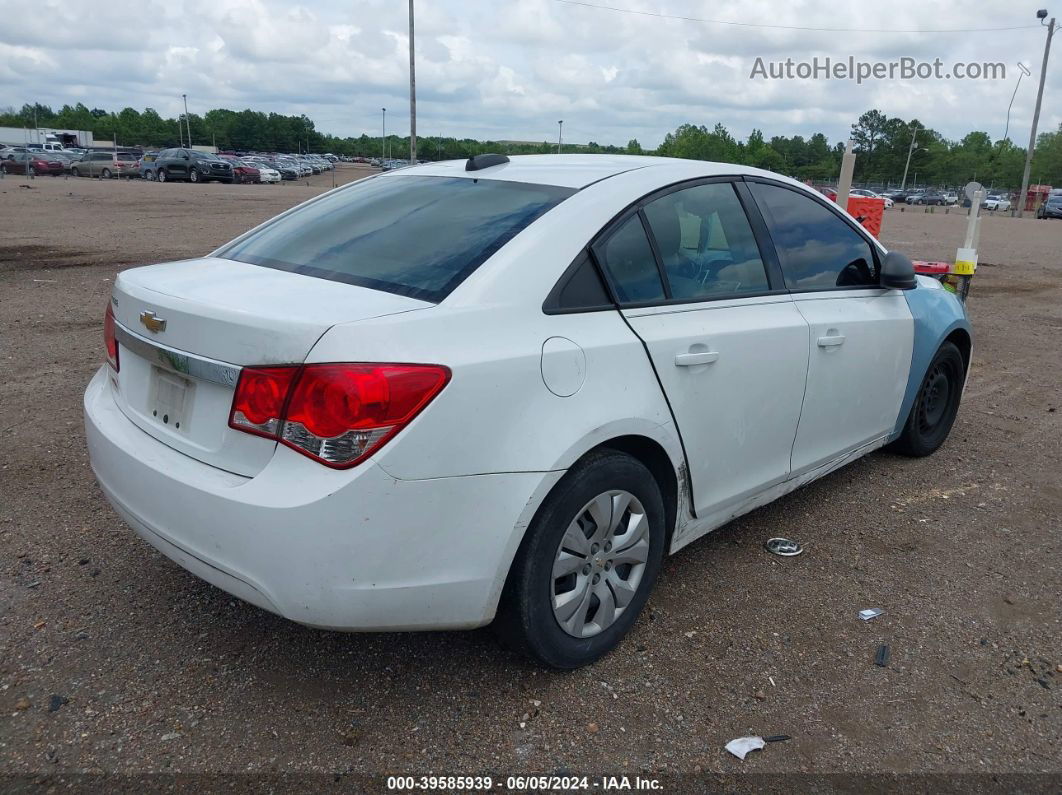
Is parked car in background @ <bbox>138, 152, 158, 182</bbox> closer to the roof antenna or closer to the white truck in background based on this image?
the white truck in background

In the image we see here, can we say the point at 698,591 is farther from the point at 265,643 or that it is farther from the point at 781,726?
the point at 265,643

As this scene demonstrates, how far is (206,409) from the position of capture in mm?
2523

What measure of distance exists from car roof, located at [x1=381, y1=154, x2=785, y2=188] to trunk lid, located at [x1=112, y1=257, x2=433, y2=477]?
3.07 feet

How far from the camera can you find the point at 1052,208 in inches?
1797

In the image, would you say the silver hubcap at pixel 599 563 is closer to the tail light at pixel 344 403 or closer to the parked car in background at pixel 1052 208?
the tail light at pixel 344 403

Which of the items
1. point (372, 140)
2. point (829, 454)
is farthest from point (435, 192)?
point (372, 140)

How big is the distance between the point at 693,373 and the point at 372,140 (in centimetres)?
12914

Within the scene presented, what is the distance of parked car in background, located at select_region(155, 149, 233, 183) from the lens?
44.0 meters

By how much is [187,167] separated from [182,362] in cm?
4635

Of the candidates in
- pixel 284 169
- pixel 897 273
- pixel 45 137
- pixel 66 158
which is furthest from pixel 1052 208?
pixel 45 137

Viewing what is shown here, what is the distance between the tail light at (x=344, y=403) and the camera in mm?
2252

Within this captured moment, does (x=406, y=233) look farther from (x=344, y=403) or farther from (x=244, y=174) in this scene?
(x=244, y=174)

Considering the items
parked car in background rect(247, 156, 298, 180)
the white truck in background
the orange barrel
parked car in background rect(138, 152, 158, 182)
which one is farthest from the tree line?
the orange barrel

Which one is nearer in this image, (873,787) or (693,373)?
(873,787)
